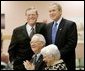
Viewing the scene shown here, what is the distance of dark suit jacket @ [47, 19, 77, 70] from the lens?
2.52 metres

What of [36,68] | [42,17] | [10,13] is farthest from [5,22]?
[36,68]

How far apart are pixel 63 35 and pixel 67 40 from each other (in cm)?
7

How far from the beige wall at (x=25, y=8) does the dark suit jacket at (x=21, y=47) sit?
6.60 ft

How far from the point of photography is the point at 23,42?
262 cm

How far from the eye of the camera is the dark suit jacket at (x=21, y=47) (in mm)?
2613

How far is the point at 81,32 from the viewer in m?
4.64

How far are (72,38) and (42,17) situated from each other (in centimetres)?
230

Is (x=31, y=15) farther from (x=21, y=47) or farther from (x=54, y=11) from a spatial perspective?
(x=21, y=47)

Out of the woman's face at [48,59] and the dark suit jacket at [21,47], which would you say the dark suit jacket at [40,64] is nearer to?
the woman's face at [48,59]

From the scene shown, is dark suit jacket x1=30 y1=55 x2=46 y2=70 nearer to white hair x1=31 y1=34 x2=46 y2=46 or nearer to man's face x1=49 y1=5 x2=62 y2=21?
white hair x1=31 y1=34 x2=46 y2=46

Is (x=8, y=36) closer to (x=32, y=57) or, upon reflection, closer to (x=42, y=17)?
(x=42, y=17)

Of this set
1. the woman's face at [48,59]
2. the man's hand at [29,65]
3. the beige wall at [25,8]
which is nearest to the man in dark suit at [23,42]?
the man's hand at [29,65]

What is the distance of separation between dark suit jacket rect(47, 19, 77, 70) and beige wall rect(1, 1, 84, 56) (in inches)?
82.4

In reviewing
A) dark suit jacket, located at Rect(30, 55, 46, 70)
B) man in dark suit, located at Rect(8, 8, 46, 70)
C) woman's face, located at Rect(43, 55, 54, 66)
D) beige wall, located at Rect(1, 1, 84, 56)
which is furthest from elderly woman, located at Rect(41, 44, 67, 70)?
beige wall, located at Rect(1, 1, 84, 56)
